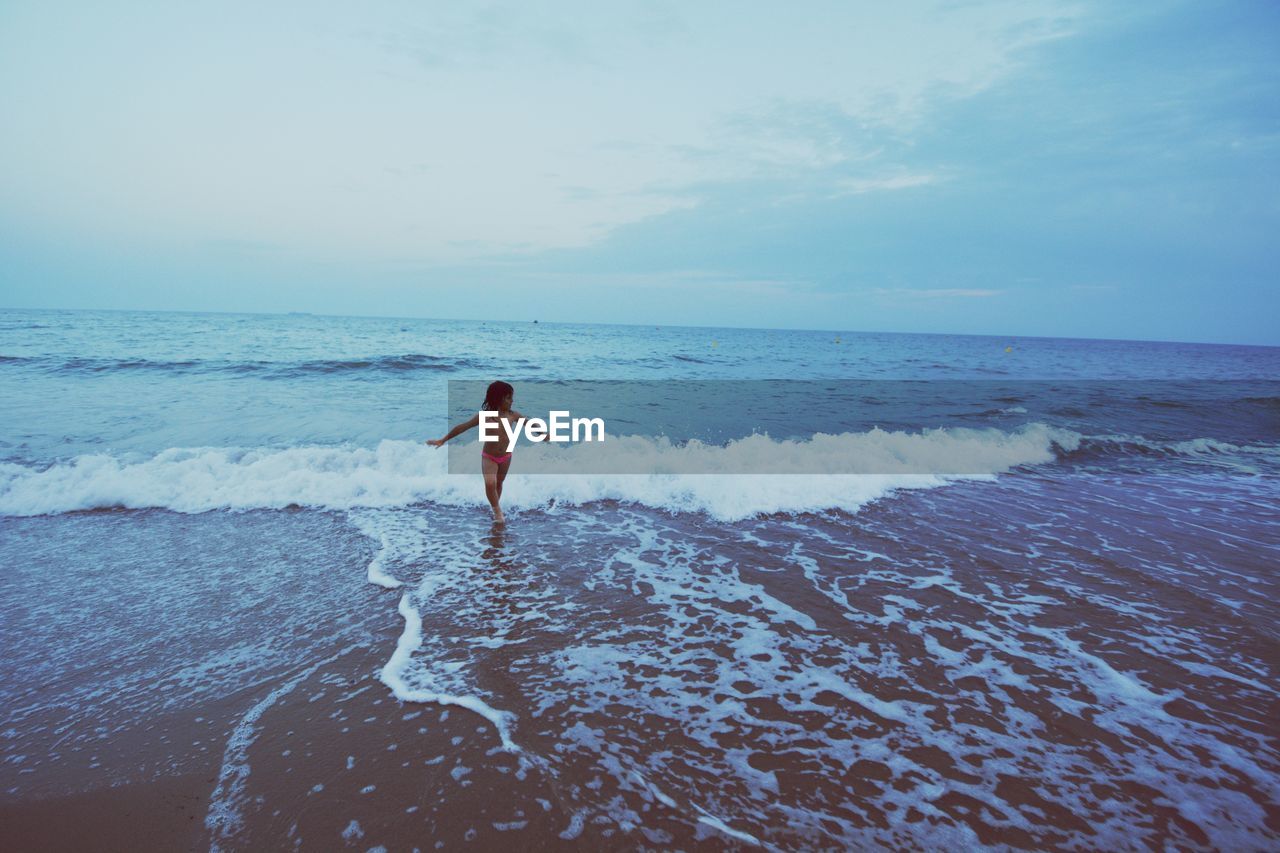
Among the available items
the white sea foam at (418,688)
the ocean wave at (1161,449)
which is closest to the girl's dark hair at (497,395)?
the white sea foam at (418,688)

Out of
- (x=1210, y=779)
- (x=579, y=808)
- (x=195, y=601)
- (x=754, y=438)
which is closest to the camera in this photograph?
(x=579, y=808)

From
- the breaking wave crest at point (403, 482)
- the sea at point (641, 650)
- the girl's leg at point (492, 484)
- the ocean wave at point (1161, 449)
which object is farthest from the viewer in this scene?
the ocean wave at point (1161, 449)

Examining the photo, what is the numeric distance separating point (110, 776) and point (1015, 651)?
6.15 meters

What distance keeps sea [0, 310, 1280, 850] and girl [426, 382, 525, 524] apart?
18.0 inches

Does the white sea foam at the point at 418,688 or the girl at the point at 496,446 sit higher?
the girl at the point at 496,446

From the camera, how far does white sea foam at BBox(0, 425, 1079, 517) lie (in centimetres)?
780

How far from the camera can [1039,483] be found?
10.4 metres

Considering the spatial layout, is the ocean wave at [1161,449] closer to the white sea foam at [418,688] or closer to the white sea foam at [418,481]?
the white sea foam at [418,481]

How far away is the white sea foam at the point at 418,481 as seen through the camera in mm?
7797

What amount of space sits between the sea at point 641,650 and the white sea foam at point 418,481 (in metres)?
0.07

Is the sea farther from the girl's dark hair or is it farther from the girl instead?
the girl's dark hair

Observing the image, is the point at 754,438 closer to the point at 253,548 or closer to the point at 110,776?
the point at 253,548

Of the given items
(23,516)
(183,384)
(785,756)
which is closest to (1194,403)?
(785,756)

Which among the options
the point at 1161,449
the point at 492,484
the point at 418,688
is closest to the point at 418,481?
the point at 492,484
